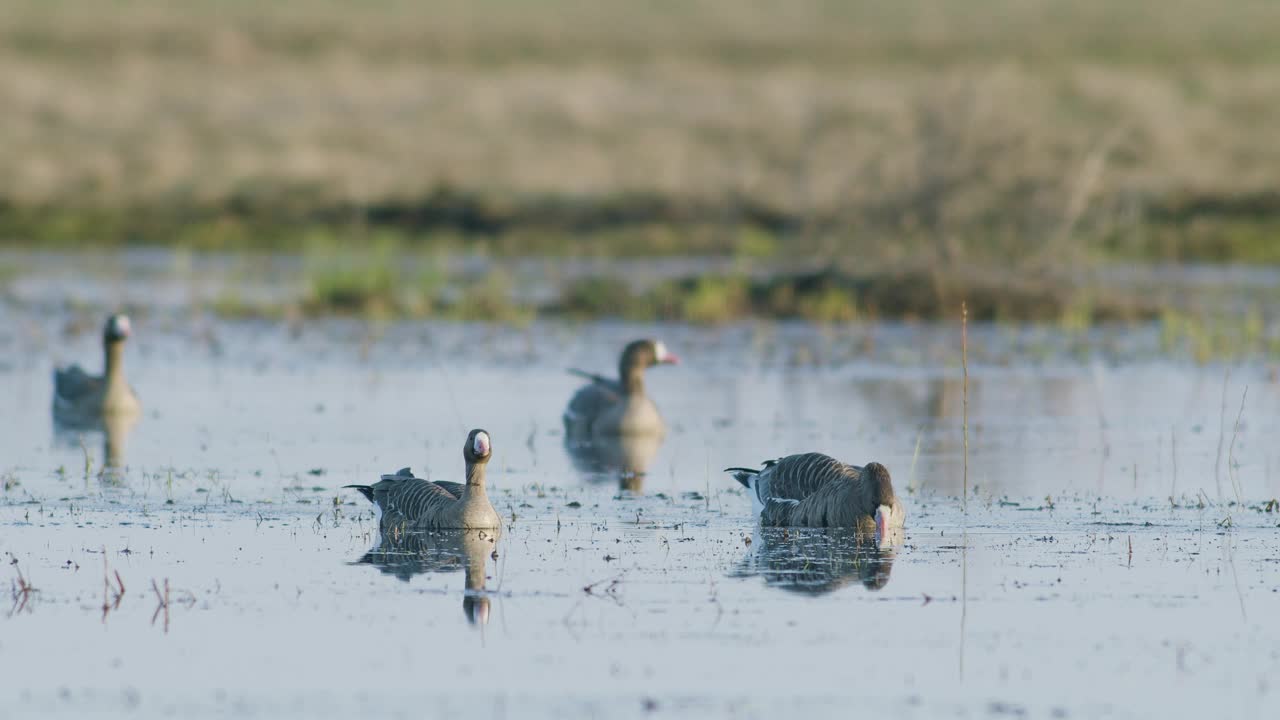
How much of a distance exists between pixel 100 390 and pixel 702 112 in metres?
45.7

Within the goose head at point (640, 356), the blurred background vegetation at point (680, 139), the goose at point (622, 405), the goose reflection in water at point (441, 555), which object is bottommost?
the goose reflection in water at point (441, 555)

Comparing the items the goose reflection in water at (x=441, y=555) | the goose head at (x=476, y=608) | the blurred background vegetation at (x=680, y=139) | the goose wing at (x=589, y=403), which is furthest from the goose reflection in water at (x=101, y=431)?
the blurred background vegetation at (x=680, y=139)

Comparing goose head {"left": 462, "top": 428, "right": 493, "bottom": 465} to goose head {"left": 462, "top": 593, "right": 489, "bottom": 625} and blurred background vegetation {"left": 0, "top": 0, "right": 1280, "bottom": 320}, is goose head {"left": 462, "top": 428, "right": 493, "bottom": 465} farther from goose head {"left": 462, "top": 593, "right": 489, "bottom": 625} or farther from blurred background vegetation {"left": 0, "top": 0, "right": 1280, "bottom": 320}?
blurred background vegetation {"left": 0, "top": 0, "right": 1280, "bottom": 320}

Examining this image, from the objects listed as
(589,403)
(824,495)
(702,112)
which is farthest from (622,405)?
(702,112)

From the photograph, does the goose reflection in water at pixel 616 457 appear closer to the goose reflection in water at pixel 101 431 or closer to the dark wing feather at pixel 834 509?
A: the dark wing feather at pixel 834 509

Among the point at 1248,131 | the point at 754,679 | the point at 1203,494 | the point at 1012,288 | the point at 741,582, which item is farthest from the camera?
the point at 1248,131

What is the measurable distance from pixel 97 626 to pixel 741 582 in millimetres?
3165

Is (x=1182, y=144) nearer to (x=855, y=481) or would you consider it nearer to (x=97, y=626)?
(x=855, y=481)

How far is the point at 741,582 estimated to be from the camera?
10977 mm

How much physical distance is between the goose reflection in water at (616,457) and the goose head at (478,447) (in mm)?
2365

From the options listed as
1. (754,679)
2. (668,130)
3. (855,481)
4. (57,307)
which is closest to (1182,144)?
(668,130)

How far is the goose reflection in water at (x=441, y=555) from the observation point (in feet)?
35.7

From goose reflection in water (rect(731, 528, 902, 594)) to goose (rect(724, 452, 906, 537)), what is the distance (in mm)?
79

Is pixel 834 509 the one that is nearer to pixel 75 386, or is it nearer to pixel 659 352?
pixel 659 352
